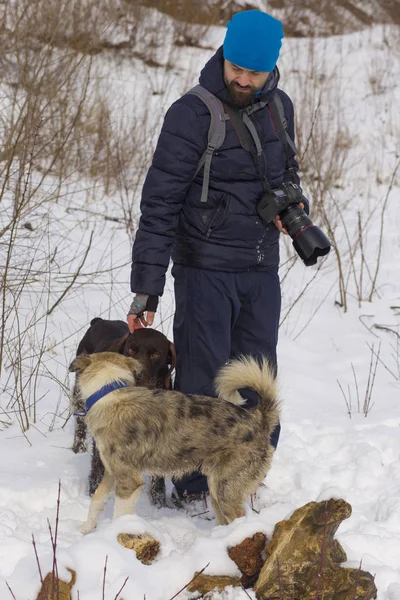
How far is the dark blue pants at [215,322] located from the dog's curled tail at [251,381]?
0.20 metres

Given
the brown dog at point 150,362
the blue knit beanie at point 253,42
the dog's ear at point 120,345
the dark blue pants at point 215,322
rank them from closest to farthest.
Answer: the blue knit beanie at point 253,42 < the dark blue pants at point 215,322 < the brown dog at point 150,362 < the dog's ear at point 120,345

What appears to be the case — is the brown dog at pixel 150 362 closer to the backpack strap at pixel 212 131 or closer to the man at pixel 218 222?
the man at pixel 218 222

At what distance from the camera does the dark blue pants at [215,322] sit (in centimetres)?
355

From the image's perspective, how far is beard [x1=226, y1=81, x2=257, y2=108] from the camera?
3.29 meters

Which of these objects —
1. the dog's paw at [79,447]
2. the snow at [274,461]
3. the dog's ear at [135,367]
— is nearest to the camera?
the snow at [274,461]

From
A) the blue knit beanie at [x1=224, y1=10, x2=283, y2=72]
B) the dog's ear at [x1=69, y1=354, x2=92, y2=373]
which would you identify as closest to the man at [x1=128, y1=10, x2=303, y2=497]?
the blue knit beanie at [x1=224, y1=10, x2=283, y2=72]

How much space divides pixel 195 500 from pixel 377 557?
1069 mm

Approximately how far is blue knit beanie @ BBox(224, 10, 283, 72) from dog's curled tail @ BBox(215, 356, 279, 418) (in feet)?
4.49

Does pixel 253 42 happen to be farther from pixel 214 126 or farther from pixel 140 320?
pixel 140 320

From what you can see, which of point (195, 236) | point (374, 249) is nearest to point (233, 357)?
point (195, 236)

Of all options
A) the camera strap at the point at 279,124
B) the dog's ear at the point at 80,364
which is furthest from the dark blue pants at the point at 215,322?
the camera strap at the point at 279,124

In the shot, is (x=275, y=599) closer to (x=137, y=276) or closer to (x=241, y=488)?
(x=241, y=488)

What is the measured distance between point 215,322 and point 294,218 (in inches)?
25.7

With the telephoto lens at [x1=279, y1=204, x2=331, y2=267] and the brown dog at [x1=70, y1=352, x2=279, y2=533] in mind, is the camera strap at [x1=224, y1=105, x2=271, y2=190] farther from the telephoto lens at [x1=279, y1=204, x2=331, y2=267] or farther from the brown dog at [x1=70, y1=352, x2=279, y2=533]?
the brown dog at [x1=70, y1=352, x2=279, y2=533]
